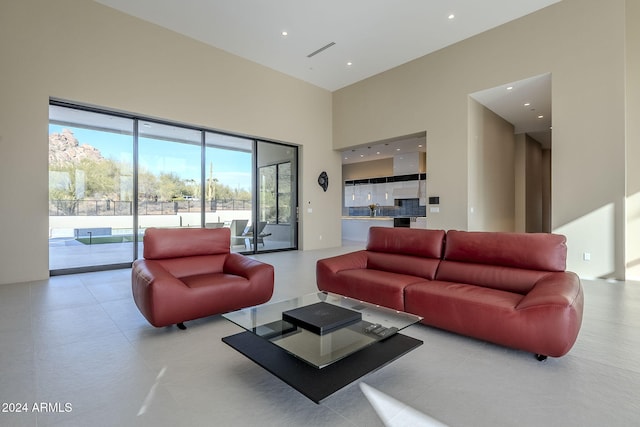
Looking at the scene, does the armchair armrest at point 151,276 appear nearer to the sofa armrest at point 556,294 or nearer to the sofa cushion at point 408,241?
the sofa cushion at point 408,241

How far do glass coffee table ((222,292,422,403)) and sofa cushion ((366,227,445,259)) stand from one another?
1346 millimetres

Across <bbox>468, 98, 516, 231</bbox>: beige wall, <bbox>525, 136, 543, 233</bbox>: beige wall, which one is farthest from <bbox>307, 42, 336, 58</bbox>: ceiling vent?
<bbox>525, 136, 543, 233</bbox>: beige wall

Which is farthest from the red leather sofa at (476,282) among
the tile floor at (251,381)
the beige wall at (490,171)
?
the beige wall at (490,171)

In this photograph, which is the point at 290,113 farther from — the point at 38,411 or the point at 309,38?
the point at 38,411

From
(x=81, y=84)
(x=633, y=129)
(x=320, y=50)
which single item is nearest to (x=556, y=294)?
(x=633, y=129)

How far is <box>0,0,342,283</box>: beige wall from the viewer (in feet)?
14.6

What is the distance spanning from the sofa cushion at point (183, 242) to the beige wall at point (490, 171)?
16.4ft

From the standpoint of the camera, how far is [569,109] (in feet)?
16.5

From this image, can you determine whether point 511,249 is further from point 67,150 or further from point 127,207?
point 67,150

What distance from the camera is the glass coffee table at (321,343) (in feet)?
5.29

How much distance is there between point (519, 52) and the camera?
5496mm

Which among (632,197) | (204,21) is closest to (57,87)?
(204,21)

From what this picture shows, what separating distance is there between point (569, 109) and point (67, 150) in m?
8.51

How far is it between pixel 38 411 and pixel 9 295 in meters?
3.26
